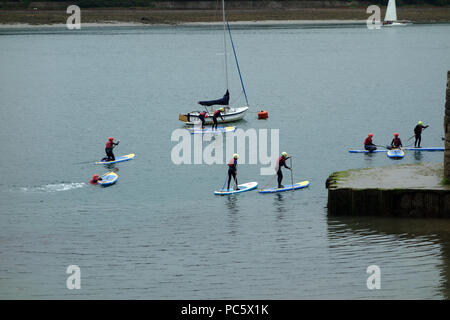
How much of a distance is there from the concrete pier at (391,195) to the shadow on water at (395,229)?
477mm

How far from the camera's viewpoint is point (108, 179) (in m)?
47.9

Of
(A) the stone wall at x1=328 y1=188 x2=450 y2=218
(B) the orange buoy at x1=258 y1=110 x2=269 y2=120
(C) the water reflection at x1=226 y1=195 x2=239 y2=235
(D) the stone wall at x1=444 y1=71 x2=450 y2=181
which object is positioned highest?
(D) the stone wall at x1=444 y1=71 x2=450 y2=181

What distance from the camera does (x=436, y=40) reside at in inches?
6732

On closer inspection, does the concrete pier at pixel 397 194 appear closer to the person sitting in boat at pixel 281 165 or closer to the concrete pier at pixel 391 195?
the concrete pier at pixel 391 195

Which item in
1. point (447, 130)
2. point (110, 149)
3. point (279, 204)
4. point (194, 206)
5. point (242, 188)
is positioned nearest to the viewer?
point (447, 130)

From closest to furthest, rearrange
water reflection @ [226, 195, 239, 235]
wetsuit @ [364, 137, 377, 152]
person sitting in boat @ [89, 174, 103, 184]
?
1. water reflection @ [226, 195, 239, 235]
2. person sitting in boat @ [89, 174, 103, 184]
3. wetsuit @ [364, 137, 377, 152]

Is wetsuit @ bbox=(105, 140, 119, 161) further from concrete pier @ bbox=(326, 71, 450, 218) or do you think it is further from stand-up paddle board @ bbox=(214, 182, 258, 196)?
concrete pier @ bbox=(326, 71, 450, 218)

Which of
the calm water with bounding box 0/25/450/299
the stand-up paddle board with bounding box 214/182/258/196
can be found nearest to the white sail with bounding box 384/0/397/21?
the calm water with bounding box 0/25/450/299

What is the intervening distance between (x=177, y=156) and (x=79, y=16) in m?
141

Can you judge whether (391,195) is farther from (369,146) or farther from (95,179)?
(95,179)

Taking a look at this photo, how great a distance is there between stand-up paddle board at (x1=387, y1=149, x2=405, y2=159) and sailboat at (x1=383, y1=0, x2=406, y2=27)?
450 ft

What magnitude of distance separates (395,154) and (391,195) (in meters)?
15.8

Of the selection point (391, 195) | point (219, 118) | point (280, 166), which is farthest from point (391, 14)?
point (391, 195)

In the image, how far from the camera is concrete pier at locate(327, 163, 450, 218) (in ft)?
122
